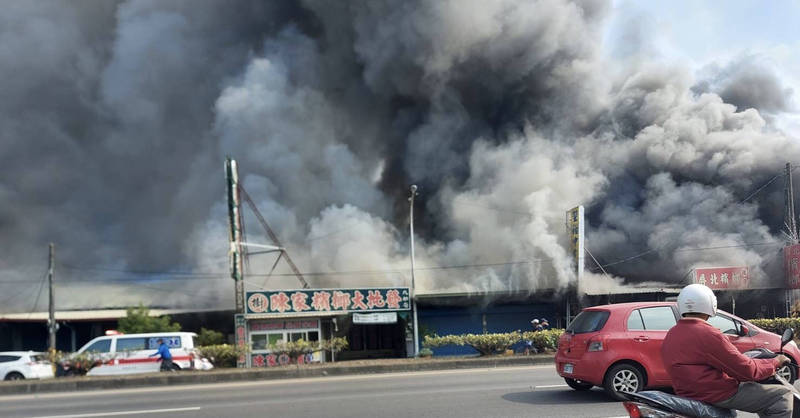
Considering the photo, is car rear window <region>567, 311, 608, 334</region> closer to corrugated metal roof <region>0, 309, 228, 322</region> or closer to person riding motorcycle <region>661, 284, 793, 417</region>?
person riding motorcycle <region>661, 284, 793, 417</region>

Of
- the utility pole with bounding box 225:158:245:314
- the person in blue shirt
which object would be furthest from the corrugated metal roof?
the person in blue shirt

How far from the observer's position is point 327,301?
96.6 ft

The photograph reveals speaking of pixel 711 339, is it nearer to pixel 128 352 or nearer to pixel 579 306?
pixel 128 352

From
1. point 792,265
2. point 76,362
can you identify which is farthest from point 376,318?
point 792,265

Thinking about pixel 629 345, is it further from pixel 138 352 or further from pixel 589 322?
pixel 138 352

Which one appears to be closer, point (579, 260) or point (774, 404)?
point (774, 404)

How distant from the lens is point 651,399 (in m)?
4.23

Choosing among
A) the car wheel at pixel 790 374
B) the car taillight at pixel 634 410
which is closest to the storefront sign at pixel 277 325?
the car wheel at pixel 790 374

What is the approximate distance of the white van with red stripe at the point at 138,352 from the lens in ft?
61.1

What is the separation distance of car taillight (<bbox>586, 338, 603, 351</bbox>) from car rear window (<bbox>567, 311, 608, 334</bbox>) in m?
0.20

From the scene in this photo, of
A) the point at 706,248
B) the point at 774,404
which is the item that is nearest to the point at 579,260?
the point at 706,248

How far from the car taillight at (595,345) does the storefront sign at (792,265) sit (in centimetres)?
2580

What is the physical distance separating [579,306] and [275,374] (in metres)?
19.2

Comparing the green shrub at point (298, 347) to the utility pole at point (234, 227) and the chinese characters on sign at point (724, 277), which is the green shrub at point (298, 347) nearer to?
the utility pole at point (234, 227)
